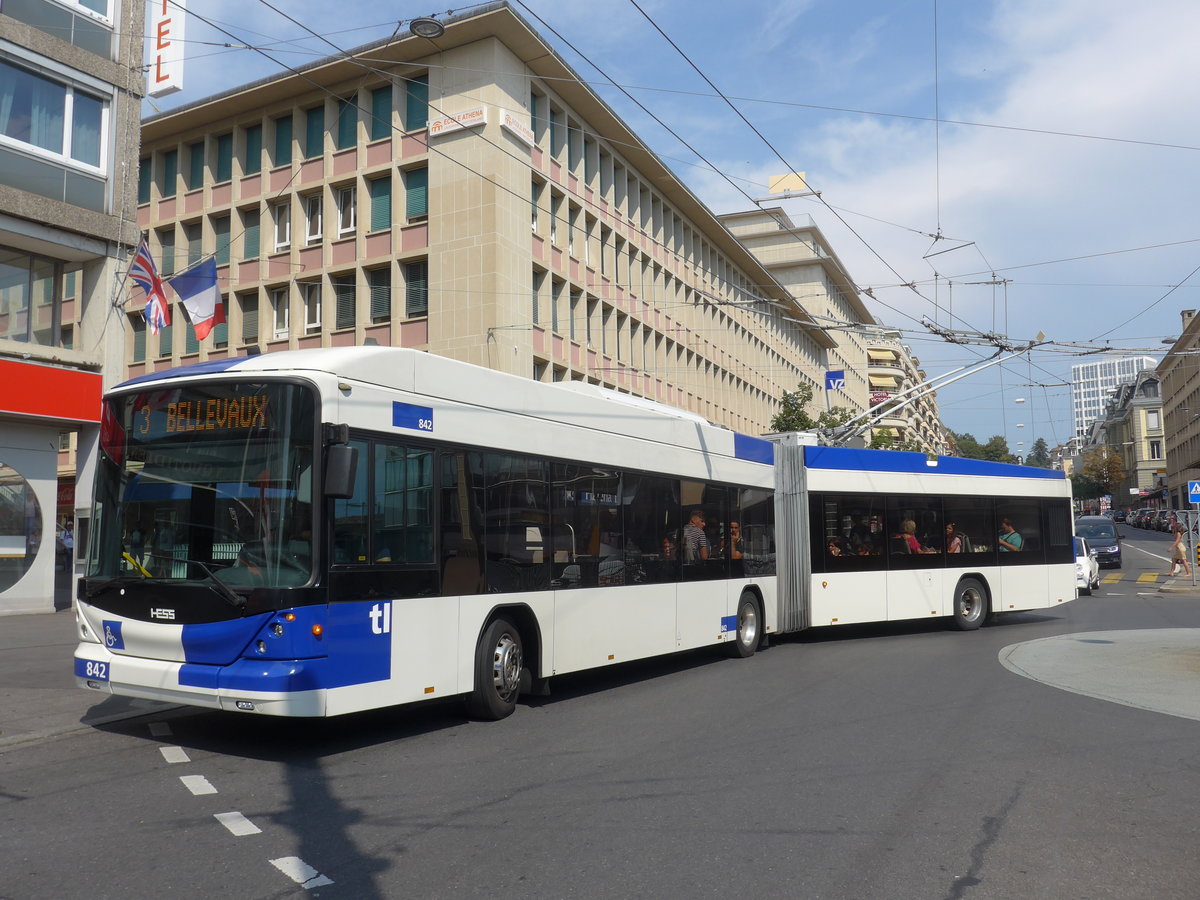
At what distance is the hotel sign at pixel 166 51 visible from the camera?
20.0m

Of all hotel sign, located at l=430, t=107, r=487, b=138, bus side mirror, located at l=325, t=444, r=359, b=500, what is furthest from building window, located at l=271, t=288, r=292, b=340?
bus side mirror, located at l=325, t=444, r=359, b=500

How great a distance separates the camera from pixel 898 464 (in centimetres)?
1784

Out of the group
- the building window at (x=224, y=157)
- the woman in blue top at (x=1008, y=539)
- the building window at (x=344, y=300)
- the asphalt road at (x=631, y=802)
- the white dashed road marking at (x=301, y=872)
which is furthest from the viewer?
the building window at (x=224, y=157)

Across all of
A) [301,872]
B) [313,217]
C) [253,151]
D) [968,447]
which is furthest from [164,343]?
[968,447]

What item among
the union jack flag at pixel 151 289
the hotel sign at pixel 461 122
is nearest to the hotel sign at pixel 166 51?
the union jack flag at pixel 151 289

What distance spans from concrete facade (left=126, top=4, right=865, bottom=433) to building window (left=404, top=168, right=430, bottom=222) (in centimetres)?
A: 7

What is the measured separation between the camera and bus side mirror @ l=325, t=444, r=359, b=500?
7242 millimetres

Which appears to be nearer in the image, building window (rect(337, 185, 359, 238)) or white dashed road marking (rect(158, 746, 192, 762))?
white dashed road marking (rect(158, 746, 192, 762))

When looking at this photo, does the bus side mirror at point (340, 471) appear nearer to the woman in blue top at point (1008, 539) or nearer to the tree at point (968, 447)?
the woman in blue top at point (1008, 539)

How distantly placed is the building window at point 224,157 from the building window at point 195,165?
729 mm

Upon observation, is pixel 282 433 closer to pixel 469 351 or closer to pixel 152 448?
pixel 152 448

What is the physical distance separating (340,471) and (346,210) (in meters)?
28.3

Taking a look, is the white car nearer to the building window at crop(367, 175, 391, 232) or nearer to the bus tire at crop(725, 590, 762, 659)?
the bus tire at crop(725, 590, 762, 659)

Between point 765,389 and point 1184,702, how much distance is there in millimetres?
50360
